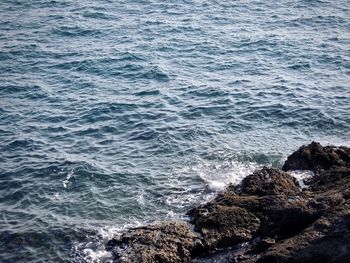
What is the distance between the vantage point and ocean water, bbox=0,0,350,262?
71.8 feet

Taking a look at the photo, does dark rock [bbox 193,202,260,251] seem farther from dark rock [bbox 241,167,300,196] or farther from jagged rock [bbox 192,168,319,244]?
dark rock [bbox 241,167,300,196]

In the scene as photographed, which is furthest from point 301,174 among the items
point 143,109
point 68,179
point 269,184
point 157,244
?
point 143,109

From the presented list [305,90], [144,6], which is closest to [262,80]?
[305,90]

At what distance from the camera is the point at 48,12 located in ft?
165

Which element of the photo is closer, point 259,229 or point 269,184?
point 259,229

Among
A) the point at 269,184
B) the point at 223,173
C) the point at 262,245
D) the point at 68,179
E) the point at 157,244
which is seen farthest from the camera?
the point at 223,173

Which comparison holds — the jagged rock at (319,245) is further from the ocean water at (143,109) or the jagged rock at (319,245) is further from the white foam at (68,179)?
the white foam at (68,179)

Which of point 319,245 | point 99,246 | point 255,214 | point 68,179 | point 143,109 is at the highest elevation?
point 319,245

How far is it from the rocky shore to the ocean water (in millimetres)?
1741

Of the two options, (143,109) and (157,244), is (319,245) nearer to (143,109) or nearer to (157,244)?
(157,244)

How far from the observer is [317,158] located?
23609mm

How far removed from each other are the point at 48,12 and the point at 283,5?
25.7m

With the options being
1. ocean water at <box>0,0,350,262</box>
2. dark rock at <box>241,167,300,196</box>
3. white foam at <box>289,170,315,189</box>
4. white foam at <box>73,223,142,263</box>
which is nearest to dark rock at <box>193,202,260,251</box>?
dark rock at <box>241,167,300,196</box>

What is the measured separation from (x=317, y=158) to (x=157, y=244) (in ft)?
33.6
